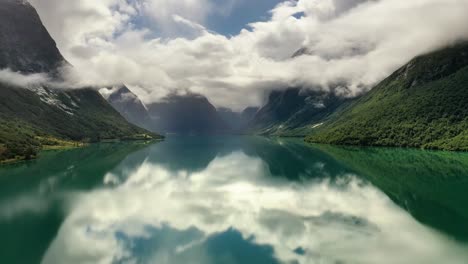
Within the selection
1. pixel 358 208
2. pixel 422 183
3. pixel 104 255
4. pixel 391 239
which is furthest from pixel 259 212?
pixel 422 183

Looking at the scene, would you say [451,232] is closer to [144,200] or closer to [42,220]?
[144,200]

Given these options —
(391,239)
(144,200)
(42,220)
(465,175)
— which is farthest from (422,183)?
(42,220)

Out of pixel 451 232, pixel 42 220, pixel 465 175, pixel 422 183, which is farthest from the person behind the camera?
pixel 465 175

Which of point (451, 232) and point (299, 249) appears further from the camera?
point (451, 232)

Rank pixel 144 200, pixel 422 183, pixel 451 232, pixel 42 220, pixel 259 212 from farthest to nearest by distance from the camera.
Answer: pixel 422 183, pixel 144 200, pixel 259 212, pixel 42 220, pixel 451 232

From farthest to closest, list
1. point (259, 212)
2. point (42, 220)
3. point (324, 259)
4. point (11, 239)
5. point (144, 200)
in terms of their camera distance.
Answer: point (144, 200), point (259, 212), point (42, 220), point (11, 239), point (324, 259)

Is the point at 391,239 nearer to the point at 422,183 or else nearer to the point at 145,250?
the point at 145,250
